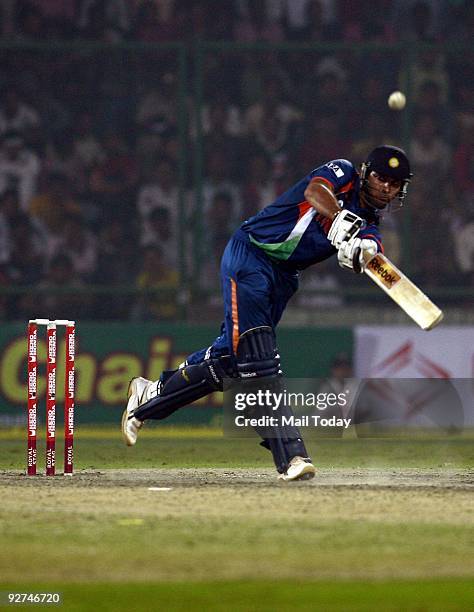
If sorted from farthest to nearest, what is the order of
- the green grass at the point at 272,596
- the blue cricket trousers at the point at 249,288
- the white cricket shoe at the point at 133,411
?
the white cricket shoe at the point at 133,411
the blue cricket trousers at the point at 249,288
the green grass at the point at 272,596

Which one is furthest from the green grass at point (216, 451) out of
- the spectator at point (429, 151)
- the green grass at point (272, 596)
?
the green grass at point (272, 596)

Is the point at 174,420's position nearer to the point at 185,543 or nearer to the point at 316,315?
the point at 316,315

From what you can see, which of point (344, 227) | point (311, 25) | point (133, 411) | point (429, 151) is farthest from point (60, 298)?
point (344, 227)

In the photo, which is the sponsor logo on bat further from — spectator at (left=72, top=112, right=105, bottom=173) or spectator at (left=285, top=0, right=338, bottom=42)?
spectator at (left=285, top=0, right=338, bottom=42)

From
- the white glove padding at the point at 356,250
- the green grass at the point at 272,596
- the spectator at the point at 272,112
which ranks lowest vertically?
the green grass at the point at 272,596

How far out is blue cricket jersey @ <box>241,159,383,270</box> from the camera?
772 centimetres

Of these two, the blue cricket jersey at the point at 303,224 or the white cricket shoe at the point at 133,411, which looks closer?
the blue cricket jersey at the point at 303,224

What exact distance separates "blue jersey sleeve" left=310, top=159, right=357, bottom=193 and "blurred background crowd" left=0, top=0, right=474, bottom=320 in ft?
18.5

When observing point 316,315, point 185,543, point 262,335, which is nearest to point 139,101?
point 316,315

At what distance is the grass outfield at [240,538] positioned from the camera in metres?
4.95

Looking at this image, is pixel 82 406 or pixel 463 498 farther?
pixel 82 406

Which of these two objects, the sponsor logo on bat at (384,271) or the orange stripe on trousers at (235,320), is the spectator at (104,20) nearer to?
the orange stripe on trousers at (235,320)

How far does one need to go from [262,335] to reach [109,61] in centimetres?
671

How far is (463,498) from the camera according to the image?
7168 millimetres
